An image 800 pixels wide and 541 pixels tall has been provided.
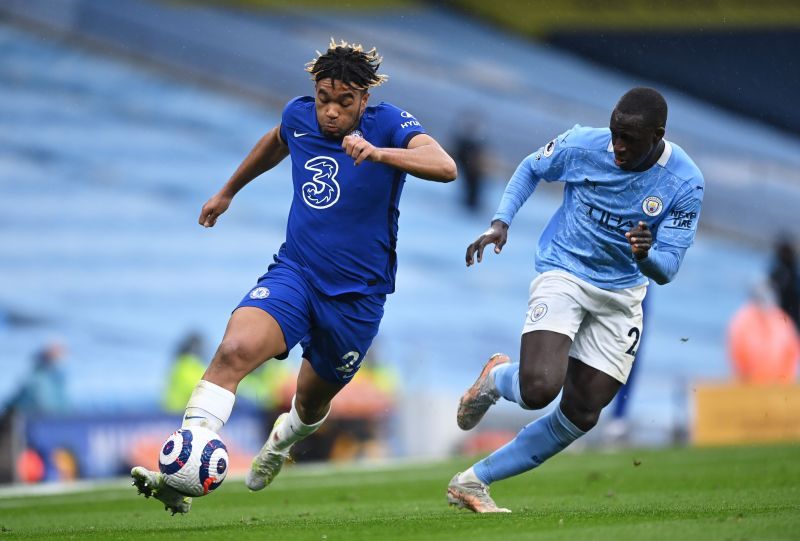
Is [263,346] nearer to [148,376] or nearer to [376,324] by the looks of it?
[376,324]

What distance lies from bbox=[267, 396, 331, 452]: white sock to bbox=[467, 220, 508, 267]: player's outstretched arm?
1650 mm

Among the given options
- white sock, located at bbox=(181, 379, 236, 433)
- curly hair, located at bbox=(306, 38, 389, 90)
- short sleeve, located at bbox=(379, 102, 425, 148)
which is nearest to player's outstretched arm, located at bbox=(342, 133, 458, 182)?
short sleeve, located at bbox=(379, 102, 425, 148)

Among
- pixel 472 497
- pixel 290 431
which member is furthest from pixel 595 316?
pixel 290 431

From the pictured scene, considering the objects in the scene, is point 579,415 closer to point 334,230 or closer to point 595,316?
point 595,316

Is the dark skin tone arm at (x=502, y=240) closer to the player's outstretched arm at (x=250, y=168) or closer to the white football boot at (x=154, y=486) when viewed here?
the player's outstretched arm at (x=250, y=168)

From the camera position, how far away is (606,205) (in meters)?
7.21

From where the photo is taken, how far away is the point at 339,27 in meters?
29.4

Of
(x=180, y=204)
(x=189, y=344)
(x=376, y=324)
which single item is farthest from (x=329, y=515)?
(x=180, y=204)

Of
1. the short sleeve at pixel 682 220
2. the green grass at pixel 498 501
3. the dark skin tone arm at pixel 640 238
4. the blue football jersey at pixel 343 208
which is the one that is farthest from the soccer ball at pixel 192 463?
the short sleeve at pixel 682 220

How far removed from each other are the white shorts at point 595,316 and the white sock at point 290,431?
1517 mm

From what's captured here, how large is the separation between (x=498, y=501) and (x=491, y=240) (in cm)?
301

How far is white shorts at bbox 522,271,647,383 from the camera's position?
7.17 m

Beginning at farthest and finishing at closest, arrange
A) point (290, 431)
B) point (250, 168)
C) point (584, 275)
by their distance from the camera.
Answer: point (290, 431) → point (250, 168) → point (584, 275)

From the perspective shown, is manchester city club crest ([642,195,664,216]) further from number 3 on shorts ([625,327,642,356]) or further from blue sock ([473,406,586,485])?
blue sock ([473,406,586,485])
